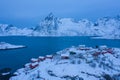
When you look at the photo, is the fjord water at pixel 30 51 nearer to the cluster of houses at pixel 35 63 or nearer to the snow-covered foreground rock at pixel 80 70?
the cluster of houses at pixel 35 63

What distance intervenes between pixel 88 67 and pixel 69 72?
301cm

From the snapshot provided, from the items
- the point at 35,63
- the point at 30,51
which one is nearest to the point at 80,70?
the point at 35,63

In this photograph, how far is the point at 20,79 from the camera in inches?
880

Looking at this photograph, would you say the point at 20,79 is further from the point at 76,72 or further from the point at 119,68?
the point at 119,68

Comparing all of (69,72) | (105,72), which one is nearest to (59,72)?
(69,72)

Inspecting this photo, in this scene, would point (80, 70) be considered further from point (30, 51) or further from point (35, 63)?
point (30, 51)

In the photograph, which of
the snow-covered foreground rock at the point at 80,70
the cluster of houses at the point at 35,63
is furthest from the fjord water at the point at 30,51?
the snow-covered foreground rock at the point at 80,70

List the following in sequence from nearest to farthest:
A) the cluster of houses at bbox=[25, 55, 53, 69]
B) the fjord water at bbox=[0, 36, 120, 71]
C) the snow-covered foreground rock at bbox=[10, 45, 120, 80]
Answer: the snow-covered foreground rock at bbox=[10, 45, 120, 80]
the cluster of houses at bbox=[25, 55, 53, 69]
the fjord water at bbox=[0, 36, 120, 71]

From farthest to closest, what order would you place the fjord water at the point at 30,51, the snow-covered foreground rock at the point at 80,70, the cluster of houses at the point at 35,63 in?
1. the fjord water at the point at 30,51
2. the cluster of houses at the point at 35,63
3. the snow-covered foreground rock at the point at 80,70

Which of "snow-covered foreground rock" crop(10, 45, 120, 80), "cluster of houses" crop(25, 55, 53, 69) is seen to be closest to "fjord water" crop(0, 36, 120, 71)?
"cluster of houses" crop(25, 55, 53, 69)

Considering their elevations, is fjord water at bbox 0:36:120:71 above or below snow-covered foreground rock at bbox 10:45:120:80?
below

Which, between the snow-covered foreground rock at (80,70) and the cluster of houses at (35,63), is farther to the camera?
the cluster of houses at (35,63)

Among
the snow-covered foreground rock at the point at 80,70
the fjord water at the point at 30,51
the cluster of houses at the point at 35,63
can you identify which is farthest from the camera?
the fjord water at the point at 30,51

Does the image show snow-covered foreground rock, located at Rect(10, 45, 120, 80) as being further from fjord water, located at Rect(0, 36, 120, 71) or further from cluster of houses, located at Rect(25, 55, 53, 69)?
fjord water, located at Rect(0, 36, 120, 71)
